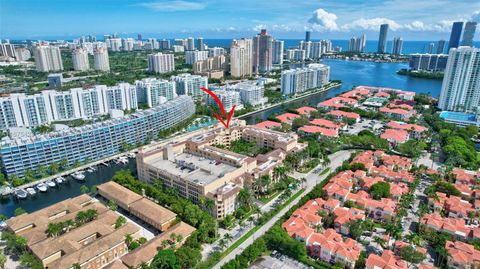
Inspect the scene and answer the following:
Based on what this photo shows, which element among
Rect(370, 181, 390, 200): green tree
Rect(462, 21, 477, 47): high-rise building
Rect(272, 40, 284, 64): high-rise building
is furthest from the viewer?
Rect(462, 21, 477, 47): high-rise building

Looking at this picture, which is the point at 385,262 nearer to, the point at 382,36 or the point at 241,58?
the point at 241,58

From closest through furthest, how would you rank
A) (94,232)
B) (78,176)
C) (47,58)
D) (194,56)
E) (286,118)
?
(94,232), (78,176), (286,118), (47,58), (194,56)

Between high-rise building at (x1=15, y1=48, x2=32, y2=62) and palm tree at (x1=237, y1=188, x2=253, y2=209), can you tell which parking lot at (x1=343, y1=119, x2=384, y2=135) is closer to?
palm tree at (x1=237, y1=188, x2=253, y2=209)

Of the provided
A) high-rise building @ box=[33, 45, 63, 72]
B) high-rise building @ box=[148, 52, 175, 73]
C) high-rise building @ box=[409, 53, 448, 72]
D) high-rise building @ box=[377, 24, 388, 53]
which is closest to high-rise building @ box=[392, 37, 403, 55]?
high-rise building @ box=[377, 24, 388, 53]

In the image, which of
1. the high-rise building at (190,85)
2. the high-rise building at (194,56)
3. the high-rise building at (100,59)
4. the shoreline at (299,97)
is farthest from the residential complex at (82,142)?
the high-rise building at (194,56)

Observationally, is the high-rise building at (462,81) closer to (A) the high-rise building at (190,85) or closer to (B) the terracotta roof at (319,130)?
(B) the terracotta roof at (319,130)

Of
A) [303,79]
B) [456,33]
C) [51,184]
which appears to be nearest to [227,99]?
[303,79]
